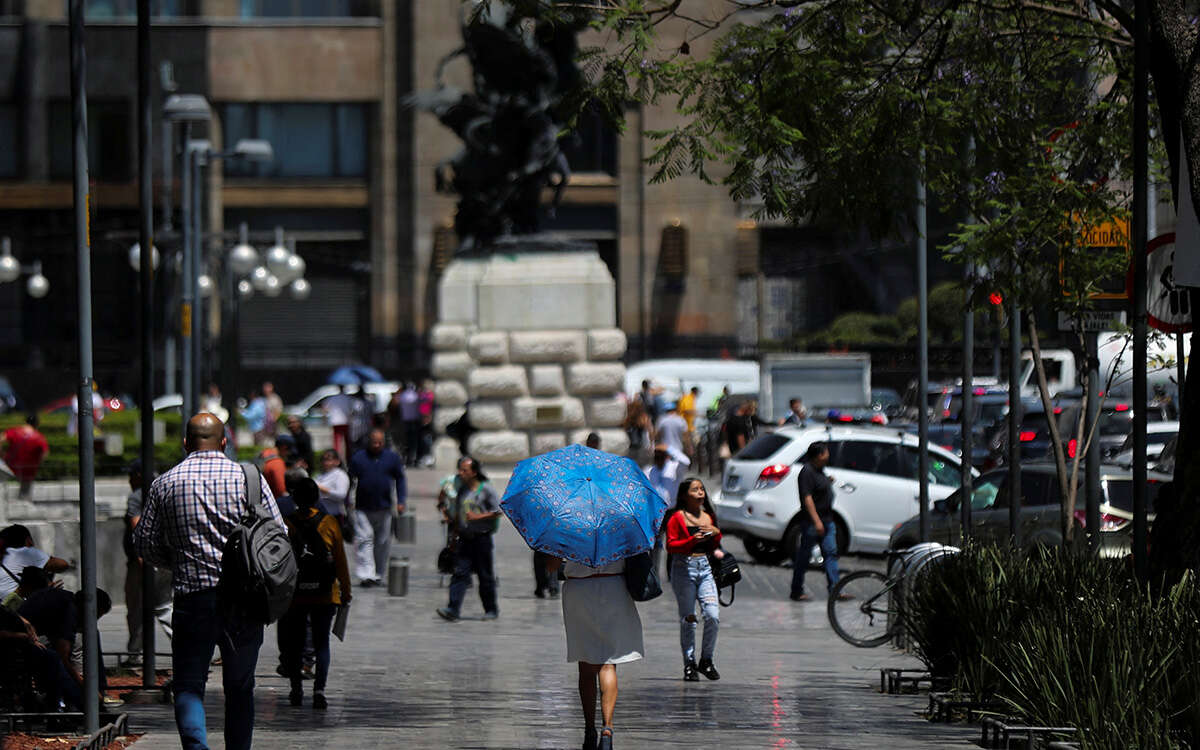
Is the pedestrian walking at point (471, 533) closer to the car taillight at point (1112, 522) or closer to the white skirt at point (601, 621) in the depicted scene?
the car taillight at point (1112, 522)

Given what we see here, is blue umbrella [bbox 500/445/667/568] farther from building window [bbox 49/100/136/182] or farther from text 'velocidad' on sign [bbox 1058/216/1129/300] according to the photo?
building window [bbox 49/100/136/182]

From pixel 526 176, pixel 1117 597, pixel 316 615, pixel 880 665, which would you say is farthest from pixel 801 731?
pixel 526 176

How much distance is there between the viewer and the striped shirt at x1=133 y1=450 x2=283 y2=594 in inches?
370

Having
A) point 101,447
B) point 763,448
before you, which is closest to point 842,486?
point 763,448

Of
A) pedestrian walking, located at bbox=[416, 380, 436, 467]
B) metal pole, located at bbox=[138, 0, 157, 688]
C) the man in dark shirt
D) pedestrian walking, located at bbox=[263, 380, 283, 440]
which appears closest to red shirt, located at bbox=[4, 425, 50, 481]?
pedestrian walking, located at bbox=[263, 380, 283, 440]

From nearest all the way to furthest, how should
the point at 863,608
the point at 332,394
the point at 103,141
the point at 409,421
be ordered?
1. the point at 863,608
2. the point at 409,421
3. the point at 332,394
4. the point at 103,141

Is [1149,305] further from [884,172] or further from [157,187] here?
[157,187]

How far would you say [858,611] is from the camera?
1806 cm

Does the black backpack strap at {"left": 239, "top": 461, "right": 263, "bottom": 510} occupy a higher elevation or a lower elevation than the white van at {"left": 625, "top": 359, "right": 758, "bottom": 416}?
higher

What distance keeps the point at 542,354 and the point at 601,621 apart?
2224 cm

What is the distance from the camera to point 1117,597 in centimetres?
1087

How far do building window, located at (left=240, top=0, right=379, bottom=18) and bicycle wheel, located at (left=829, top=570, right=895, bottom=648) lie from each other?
48.6m

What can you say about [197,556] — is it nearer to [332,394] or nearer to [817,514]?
[817,514]

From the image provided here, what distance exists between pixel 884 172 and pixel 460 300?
23.6 metres
